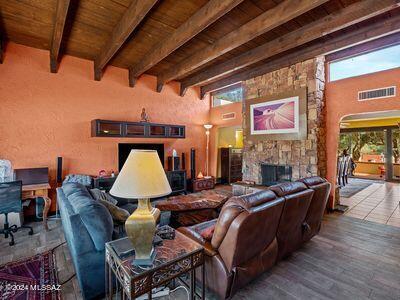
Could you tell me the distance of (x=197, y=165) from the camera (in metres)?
6.88

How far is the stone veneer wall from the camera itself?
14.0 feet

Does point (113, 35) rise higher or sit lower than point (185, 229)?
higher

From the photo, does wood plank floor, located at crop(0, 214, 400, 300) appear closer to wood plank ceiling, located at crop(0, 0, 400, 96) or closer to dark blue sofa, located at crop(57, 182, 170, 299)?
dark blue sofa, located at crop(57, 182, 170, 299)

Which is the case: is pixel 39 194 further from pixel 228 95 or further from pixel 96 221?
pixel 228 95

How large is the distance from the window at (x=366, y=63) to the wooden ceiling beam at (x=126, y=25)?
391 cm

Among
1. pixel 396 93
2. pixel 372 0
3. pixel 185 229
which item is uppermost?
pixel 372 0

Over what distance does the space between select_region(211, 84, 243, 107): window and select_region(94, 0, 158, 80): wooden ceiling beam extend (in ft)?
12.3

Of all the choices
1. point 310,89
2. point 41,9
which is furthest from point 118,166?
point 310,89

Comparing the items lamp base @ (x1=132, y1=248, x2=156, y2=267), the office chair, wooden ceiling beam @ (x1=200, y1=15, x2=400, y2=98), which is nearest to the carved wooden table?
lamp base @ (x1=132, y1=248, x2=156, y2=267)

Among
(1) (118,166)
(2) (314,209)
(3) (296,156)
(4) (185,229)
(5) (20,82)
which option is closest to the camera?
(4) (185,229)

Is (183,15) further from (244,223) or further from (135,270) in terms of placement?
(135,270)

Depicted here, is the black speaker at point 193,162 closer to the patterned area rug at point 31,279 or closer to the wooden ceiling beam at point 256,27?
the wooden ceiling beam at point 256,27

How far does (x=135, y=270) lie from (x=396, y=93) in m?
4.81

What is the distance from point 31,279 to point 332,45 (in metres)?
5.74
